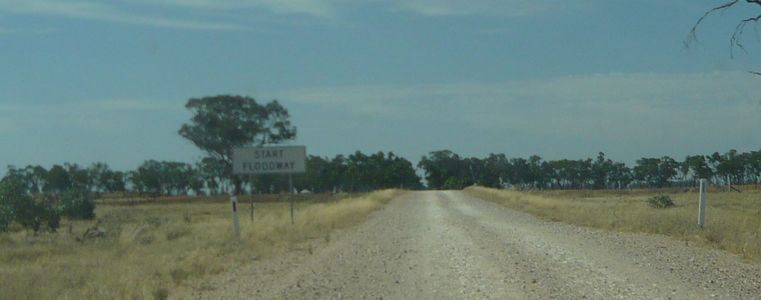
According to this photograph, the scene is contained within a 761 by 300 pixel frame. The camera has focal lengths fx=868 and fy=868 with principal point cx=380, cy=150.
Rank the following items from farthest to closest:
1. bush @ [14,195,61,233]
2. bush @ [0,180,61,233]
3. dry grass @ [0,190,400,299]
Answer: bush @ [14,195,61,233] → bush @ [0,180,61,233] → dry grass @ [0,190,400,299]

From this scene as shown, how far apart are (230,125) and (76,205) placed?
3384 cm

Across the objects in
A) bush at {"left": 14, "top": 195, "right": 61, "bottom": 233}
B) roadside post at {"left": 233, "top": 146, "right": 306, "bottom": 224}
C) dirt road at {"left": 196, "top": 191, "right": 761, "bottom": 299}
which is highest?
roadside post at {"left": 233, "top": 146, "right": 306, "bottom": 224}

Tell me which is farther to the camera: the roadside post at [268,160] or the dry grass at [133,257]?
the roadside post at [268,160]

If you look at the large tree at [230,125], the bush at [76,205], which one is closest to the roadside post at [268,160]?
the bush at [76,205]

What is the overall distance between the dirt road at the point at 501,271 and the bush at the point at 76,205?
23.7m

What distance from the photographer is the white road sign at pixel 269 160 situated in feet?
91.4

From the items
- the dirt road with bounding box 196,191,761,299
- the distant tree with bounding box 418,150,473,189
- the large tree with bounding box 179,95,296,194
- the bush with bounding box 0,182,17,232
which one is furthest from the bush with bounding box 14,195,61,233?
the distant tree with bounding box 418,150,473,189

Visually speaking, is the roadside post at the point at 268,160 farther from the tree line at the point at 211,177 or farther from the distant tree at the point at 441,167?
the distant tree at the point at 441,167

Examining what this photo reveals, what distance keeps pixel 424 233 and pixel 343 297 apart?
11.6 metres

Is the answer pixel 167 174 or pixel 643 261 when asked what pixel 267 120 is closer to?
pixel 167 174

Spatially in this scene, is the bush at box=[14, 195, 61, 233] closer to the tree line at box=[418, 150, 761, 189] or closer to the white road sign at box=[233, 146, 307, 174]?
the white road sign at box=[233, 146, 307, 174]

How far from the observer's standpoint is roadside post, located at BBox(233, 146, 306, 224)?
2784 cm

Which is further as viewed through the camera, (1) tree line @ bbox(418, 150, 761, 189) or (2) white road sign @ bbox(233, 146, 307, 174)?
(1) tree line @ bbox(418, 150, 761, 189)

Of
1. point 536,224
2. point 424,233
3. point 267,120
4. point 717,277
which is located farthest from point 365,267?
point 267,120
